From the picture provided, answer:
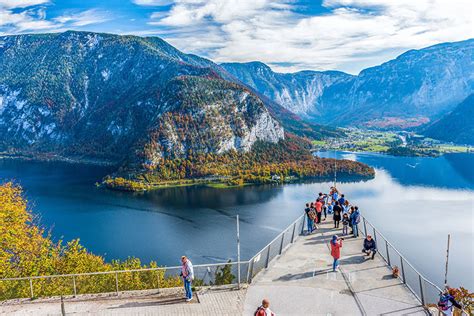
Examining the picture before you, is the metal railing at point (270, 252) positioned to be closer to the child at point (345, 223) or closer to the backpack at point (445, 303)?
the child at point (345, 223)

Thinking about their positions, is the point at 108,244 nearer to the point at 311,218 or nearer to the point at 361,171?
the point at 311,218

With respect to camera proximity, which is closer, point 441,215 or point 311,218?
point 311,218

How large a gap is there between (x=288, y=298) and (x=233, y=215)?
81.2 m

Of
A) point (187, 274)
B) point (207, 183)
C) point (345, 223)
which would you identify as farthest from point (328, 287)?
point (207, 183)

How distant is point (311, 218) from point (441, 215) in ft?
269

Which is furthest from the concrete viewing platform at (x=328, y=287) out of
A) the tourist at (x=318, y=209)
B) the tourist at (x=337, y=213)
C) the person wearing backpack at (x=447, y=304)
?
the tourist at (x=318, y=209)

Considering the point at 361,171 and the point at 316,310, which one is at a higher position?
the point at 316,310

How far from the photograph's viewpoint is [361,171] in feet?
542

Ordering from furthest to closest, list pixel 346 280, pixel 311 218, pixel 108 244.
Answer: pixel 108 244, pixel 311 218, pixel 346 280

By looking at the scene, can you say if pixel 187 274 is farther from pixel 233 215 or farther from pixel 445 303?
pixel 233 215

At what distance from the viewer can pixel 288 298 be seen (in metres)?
17.7

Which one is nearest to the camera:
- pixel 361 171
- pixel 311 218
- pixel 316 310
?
pixel 316 310

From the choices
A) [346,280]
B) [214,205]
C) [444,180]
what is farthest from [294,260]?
[444,180]

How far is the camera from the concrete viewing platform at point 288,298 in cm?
1684
